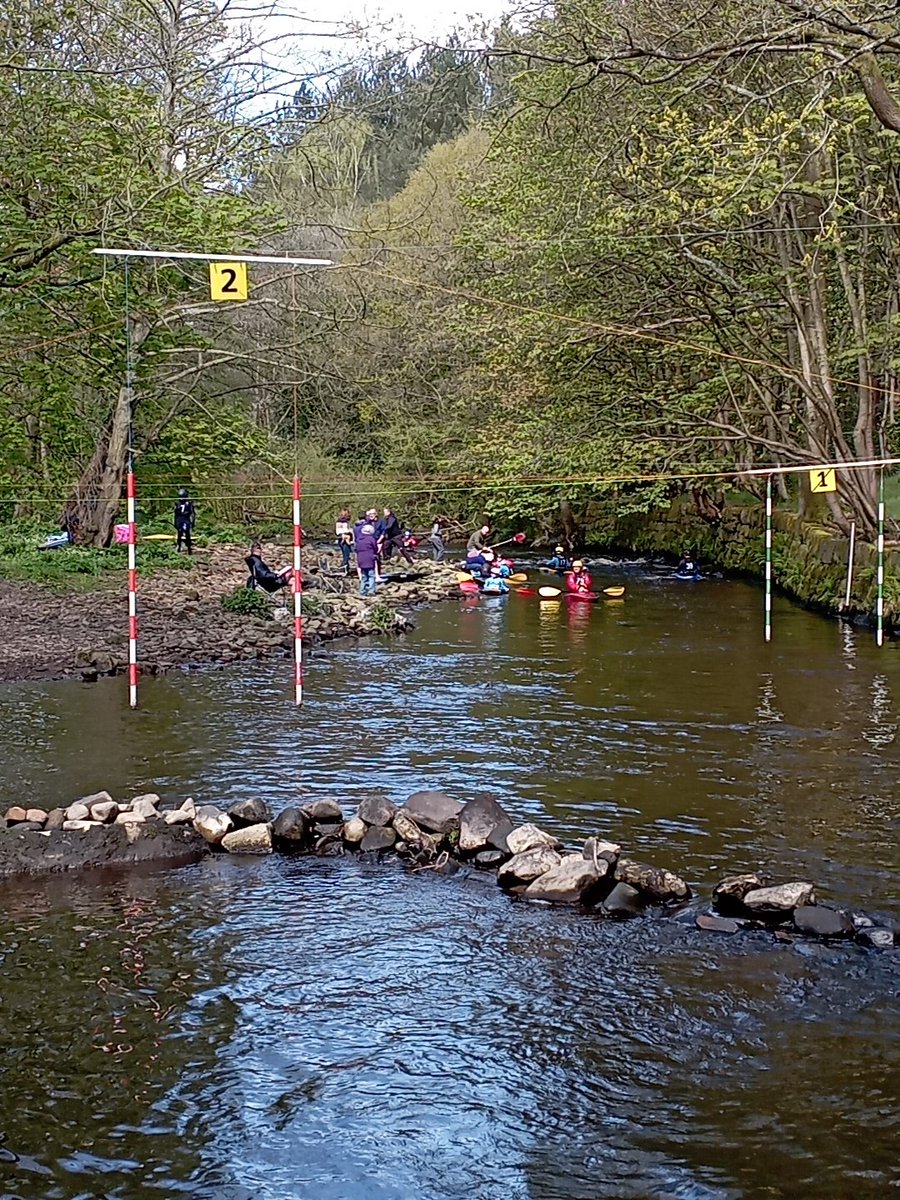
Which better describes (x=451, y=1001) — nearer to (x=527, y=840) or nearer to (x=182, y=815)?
(x=527, y=840)

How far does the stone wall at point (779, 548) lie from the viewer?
20766 millimetres

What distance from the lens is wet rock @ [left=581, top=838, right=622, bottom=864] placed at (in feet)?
25.8

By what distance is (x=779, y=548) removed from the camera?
26.8 metres

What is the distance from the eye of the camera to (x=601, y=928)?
7234 mm

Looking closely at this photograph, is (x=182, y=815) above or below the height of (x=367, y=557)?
below

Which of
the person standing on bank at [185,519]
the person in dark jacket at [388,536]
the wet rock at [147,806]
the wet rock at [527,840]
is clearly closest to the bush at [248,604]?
the person standing on bank at [185,519]

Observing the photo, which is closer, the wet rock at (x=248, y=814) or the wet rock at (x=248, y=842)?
the wet rock at (x=248, y=842)

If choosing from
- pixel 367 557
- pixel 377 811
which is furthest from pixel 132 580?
pixel 367 557

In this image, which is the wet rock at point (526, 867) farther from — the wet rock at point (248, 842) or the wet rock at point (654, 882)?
the wet rock at point (248, 842)

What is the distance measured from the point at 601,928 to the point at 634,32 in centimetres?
1356

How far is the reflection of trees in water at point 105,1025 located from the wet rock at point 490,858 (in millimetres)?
1807

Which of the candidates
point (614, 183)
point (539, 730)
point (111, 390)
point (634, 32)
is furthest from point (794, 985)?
point (111, 390)

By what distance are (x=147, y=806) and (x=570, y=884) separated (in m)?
3.09

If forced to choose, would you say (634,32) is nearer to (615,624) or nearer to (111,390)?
(615,624)
